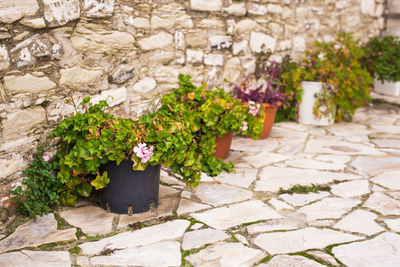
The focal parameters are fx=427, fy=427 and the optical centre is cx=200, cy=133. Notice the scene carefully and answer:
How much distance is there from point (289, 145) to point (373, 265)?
2.18 meters

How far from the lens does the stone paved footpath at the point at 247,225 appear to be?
220 centimetres

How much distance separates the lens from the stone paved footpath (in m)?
2.20

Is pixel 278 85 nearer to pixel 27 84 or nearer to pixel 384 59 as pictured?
pixel 384 59

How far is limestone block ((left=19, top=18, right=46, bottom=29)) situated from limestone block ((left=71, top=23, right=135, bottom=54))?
26 cm

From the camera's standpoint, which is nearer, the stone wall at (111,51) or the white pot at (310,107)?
the stone wall at (111,51)

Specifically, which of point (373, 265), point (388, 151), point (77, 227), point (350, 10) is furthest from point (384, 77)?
point (77, 227)

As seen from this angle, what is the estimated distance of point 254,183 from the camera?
3230mm

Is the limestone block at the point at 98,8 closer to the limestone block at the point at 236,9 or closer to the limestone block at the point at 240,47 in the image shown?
the limestone block at the point at 236,9

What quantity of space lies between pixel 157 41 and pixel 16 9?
1255 millimetres

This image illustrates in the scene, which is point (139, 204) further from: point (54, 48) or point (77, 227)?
point (54, 48)

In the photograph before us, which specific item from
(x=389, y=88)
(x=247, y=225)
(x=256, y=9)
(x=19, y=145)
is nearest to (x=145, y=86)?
(x=19, y=145)

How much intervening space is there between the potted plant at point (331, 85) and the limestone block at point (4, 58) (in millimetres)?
3337

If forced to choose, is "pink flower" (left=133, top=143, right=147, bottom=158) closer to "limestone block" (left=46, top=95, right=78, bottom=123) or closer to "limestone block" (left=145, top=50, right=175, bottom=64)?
"limestone block" (left=46, top=95, right=78, bottom=123)

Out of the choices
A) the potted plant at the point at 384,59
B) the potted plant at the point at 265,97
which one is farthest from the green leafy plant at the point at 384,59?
the potted plant at the point at 265,97
